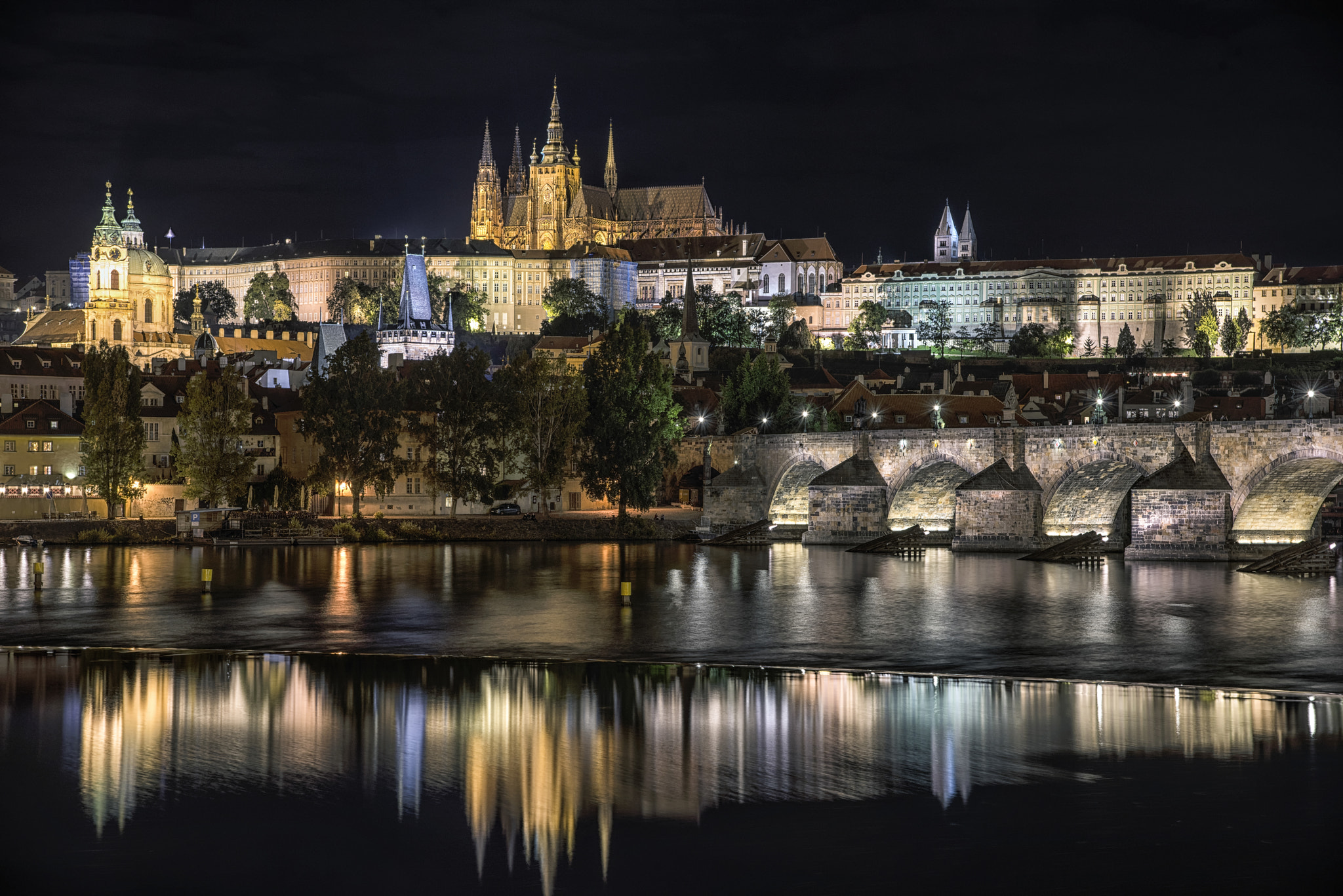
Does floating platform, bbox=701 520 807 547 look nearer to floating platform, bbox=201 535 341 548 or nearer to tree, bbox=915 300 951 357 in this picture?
floating platform, bbox=201 535 341 548

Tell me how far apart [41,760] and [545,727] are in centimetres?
675

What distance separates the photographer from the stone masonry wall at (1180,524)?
137 feet

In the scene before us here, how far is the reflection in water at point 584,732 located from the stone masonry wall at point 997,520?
23130 mm

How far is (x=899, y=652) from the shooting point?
28.8 meters

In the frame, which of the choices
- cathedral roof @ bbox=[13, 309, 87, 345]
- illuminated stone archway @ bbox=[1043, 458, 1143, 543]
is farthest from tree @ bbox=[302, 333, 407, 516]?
cathedral roof @ bbox=[13, 309, 87, 345]

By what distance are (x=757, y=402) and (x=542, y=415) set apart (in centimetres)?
1315

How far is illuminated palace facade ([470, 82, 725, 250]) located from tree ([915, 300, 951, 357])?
31.2 metres

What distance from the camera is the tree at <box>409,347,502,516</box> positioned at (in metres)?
56.0

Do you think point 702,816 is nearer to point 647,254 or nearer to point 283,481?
point 283,481

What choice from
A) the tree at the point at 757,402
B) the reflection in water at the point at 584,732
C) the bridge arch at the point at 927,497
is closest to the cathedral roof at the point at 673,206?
the tree at the point at 757,402

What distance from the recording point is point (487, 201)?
193875 millimetres

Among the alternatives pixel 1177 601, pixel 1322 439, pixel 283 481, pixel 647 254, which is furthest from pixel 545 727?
pixel 647 254

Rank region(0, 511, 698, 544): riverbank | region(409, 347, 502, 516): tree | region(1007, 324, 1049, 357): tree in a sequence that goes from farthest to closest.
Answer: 1. region(1007, 324, 1049, 357): tree
2. region(409, 347, 502, 516): tree
3. region(0, 511, 698, 544): riverbank

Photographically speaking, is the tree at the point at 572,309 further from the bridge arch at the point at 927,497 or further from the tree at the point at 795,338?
the bridge arch at the point at 927,497
